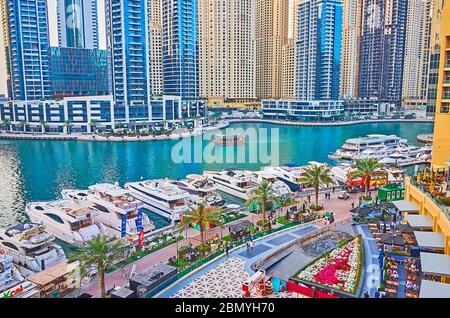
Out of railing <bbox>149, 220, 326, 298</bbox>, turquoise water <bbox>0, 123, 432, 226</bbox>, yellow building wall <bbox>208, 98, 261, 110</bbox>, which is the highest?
yellow building wall <bbox>208, 98, 261, 110</bbox>

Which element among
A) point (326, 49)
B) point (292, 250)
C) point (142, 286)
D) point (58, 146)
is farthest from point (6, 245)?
point (326, 49)

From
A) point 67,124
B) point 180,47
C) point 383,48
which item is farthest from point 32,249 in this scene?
point 383,48

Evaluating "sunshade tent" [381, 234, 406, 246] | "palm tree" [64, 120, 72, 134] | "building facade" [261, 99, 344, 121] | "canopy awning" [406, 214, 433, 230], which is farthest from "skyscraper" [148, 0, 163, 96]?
"canopy awning" [406, 214, 433, 230]

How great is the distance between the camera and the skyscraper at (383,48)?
138 m

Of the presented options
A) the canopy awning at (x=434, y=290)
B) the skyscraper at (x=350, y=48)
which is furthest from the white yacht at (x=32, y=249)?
the skyscraper at (x=350, y=48)

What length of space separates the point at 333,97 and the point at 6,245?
119638 mm

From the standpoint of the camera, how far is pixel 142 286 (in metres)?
13.8

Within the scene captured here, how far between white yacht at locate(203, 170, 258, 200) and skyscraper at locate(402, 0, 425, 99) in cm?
13187

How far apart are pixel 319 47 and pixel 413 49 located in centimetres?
4892

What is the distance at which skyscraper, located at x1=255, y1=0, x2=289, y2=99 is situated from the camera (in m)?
148

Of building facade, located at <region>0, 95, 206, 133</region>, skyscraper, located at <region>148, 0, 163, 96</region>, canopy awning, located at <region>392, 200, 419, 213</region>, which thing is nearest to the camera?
canopy awning, located at <region>392, 200, 419, 213</region>

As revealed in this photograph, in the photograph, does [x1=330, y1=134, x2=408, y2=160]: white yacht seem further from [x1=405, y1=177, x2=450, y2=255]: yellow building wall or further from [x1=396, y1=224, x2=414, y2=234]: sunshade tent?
[x1=396, y1=224, x2=414, y2=234]: sunshade tent

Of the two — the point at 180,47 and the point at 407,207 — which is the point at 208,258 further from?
the point at 180,47
